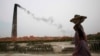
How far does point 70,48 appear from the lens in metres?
7.61

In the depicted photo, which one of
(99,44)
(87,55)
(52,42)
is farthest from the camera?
(52,42)

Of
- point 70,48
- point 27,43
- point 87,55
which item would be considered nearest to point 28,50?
point 27,43

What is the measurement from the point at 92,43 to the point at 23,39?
101 inches

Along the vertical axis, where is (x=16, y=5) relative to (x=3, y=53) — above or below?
above

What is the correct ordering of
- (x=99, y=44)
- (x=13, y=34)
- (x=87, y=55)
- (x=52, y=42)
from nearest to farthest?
1. (x=87, y=55)
2. (x=99, y=44)
3. (x=52, y=42)
4. (x=13, y=34)

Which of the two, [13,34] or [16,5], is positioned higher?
[16,5]

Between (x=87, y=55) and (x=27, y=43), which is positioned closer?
(x=87, y=55)

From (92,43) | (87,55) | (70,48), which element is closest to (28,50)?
(70,48)

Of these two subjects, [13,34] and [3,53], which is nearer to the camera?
[3,53]

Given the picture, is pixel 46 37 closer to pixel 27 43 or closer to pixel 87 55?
pixel 27 43

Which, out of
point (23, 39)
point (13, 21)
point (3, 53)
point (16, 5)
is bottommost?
point (3, 53)

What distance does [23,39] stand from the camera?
8141 mm

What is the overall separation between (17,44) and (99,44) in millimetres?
3045

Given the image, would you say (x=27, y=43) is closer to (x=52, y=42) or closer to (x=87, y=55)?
(x=52, y=42)
